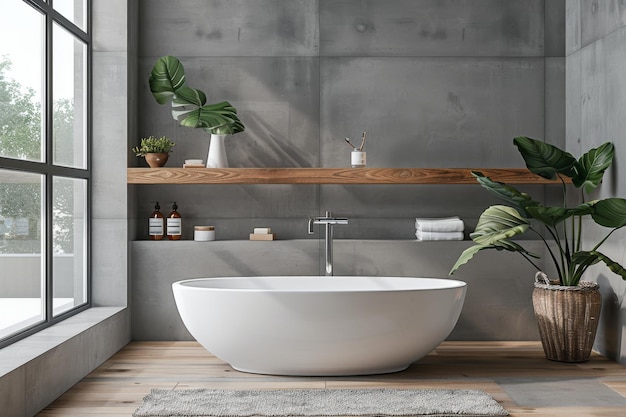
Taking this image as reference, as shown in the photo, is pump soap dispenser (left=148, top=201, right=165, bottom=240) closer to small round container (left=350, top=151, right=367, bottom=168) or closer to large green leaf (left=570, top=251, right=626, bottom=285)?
small round container (left=350, top=151, right=367, bottom=168)

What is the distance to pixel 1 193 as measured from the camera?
3490mm

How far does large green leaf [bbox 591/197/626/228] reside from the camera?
4.14m

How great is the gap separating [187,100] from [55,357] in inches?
79.7

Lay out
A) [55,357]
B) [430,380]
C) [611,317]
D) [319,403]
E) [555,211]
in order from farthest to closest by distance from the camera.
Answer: [611,317] → [555,211] → [430,380] → [55,357] → [319,403]

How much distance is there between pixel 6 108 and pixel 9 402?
134 cm

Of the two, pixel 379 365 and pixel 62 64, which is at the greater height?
pixel 62 64

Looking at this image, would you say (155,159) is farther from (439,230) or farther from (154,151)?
(439,230)

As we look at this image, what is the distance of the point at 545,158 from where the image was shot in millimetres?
4641

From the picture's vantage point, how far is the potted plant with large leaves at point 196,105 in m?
4.95

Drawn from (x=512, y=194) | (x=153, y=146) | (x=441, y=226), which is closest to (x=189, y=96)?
(x=153, y=146)

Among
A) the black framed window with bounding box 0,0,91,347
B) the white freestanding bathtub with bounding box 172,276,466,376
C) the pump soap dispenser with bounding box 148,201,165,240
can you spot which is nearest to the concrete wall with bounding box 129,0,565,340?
the pump soap dispenser with bounding box 148,201,165,240

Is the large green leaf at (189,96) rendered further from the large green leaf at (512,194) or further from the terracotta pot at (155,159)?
the large green leaf at (512,194)

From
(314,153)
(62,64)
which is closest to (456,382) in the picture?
(314,153)

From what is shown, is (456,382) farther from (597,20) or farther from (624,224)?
(597,20)
